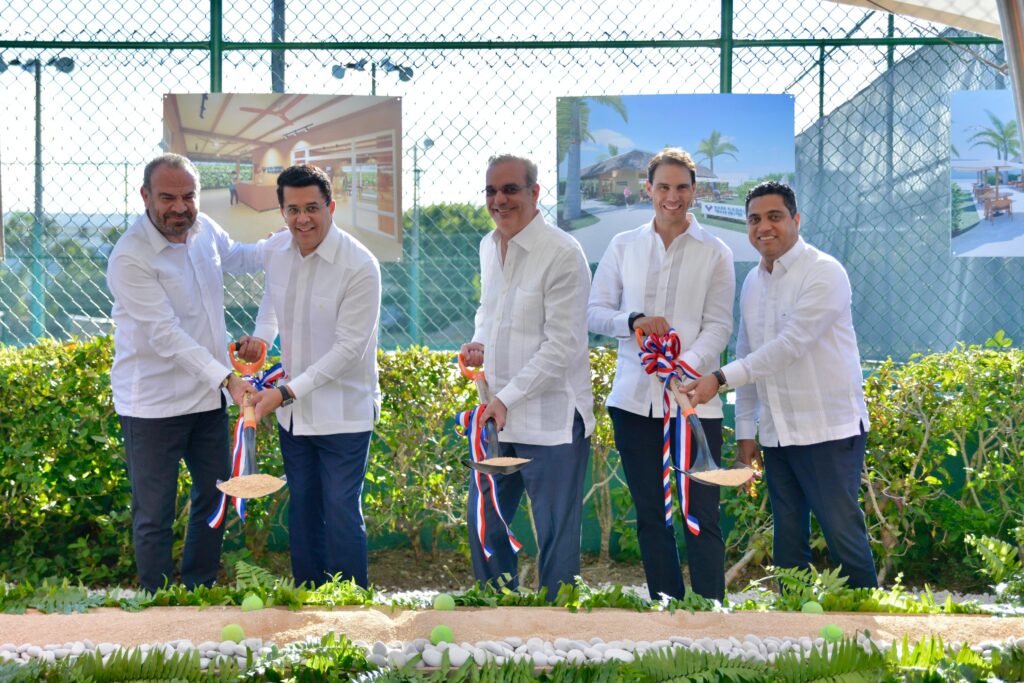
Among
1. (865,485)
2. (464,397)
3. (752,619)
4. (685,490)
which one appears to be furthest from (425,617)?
(865,485)

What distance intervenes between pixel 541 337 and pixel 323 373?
34.0 inches

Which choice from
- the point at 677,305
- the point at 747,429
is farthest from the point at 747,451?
the point at 677,305

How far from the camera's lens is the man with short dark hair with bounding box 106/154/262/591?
4355 mm

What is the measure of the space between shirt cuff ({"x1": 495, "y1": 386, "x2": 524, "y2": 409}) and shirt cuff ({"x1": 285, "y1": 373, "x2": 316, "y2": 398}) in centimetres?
78

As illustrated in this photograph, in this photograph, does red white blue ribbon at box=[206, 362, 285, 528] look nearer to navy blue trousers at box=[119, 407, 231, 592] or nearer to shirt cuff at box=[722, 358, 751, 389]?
navy blue trousers at box=[119, 407, 231, 592]

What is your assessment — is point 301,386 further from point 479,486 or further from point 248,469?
point 479,486

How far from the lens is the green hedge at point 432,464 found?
539 cm

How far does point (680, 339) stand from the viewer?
4359 mm

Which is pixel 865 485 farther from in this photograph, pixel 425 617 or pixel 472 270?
pixel 425 617

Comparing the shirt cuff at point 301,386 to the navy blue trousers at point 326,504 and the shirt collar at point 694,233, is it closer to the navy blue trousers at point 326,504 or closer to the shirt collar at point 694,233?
the navy blue trousers at point 326,504

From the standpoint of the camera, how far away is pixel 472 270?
19.5 feet

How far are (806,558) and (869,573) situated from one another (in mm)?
245

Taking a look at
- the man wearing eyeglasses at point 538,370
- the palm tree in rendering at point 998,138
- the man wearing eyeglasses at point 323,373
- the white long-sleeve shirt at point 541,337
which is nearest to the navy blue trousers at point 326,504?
the man wearing eyeglasses at point 323,373

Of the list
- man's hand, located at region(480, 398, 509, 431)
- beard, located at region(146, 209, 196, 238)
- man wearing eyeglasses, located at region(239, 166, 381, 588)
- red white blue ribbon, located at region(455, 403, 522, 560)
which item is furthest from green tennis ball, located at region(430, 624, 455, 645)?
beard, located at region(146, 209, 196, 238)
